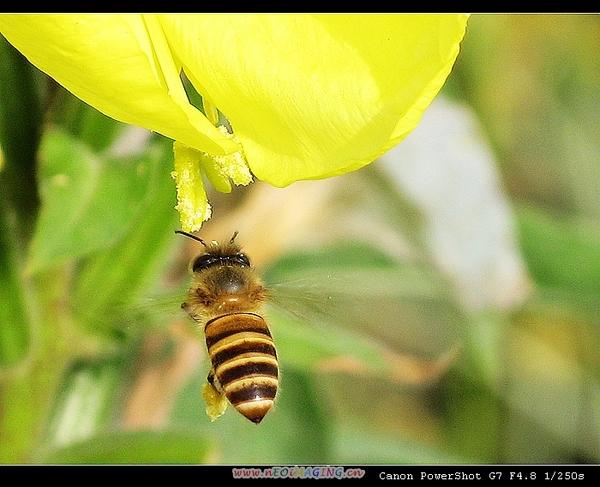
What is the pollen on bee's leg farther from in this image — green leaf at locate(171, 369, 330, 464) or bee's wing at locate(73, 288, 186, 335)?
green leaf at locate(171, 369, 330, 464)

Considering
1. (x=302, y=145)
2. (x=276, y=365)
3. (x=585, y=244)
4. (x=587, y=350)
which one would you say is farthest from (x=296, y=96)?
(x=587, y=350)

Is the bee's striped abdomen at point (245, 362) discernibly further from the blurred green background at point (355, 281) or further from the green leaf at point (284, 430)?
the green leaf at point (284, 430)

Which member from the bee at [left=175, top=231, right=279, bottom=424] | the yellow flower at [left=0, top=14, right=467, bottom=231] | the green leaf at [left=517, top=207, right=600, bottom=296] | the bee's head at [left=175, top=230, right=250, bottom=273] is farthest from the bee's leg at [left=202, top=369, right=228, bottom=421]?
the green leaf at [left=517, top=207, right=600, bottom=296]

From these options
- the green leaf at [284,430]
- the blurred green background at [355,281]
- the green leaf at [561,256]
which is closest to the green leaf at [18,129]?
the blurred green background at [355,281]

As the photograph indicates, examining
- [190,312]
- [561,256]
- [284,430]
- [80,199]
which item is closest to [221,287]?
[190,312]

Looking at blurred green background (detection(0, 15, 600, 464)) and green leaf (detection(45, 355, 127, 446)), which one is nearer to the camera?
blurred green background (detection(0, 15, 600, 464))

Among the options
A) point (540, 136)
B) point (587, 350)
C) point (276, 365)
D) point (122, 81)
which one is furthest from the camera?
point (540, 136)
